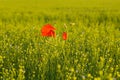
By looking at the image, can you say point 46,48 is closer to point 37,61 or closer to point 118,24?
point 37,61

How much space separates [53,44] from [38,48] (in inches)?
9.8

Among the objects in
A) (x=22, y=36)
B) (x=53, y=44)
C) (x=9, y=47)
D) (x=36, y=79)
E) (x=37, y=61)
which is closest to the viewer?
(x=36, y=79)

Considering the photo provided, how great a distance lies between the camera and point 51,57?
2.94m

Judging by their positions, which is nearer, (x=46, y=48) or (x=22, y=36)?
(x=46, y=48)

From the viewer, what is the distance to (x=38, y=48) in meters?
3.46

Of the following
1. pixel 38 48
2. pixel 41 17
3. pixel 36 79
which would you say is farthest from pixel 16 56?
pixel 41 17

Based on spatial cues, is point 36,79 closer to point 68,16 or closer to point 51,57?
point 51,57

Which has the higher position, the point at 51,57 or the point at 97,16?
the point at 97,16

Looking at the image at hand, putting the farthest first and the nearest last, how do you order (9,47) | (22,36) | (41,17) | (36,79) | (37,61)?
(41,17) → (22,36) → (9,47) → (37,61) → (36,79)

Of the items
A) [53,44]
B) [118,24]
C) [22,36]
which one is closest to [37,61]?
[53,44]

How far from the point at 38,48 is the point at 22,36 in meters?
1.78

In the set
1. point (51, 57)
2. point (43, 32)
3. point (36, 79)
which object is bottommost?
point (36, 79)

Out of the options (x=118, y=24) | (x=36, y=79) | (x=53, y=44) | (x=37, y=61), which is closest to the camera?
(x=36, y=79)

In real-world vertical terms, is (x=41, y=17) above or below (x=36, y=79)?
above
